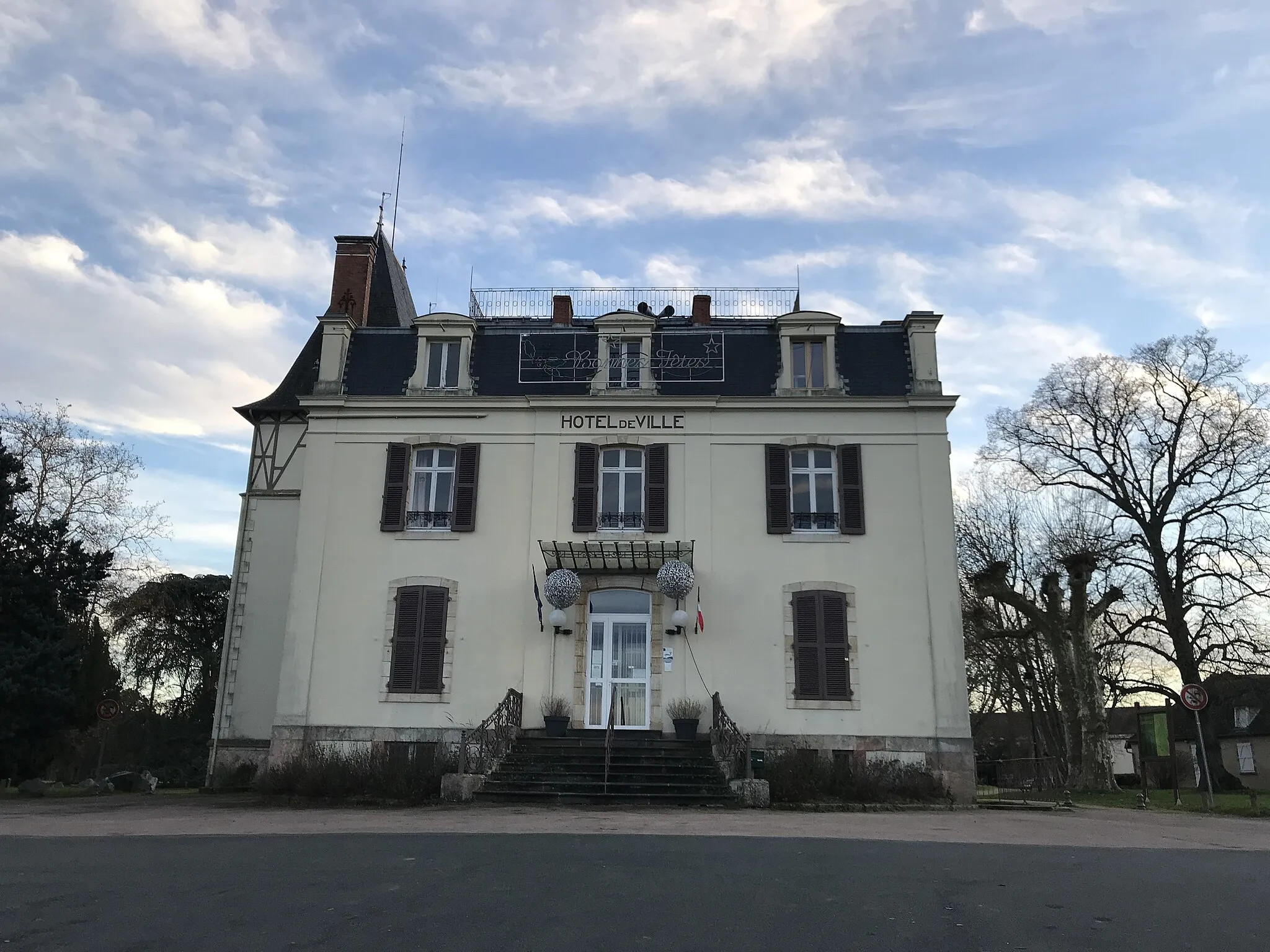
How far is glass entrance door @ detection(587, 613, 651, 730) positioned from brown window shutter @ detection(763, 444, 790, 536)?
298 centimetres

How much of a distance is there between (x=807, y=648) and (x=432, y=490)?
25.1 ft

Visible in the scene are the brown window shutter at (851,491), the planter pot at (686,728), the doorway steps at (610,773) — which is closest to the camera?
the doorway steps at (610,773)

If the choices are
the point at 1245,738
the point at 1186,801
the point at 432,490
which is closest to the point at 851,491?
the point at 432,490

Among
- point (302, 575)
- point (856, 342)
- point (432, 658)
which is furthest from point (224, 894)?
point (856, 342)

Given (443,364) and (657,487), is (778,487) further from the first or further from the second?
(443,364)

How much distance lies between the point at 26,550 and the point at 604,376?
1134cm

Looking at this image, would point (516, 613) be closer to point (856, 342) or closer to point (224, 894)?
point (856, 342)

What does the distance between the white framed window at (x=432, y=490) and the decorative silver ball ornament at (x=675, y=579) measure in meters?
4.28

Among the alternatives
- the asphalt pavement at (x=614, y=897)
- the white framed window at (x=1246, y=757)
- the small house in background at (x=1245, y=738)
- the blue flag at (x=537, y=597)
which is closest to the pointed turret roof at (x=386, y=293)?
the blue flag at (x=537, y=597)

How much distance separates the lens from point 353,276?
75.6 ft

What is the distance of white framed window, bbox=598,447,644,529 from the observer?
18188 mm

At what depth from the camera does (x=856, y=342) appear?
19.1 metres

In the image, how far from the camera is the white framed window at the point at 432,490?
18.4 meters

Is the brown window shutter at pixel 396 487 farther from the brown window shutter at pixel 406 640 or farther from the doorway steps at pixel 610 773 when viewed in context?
the doorway steps at pixel 610 773
